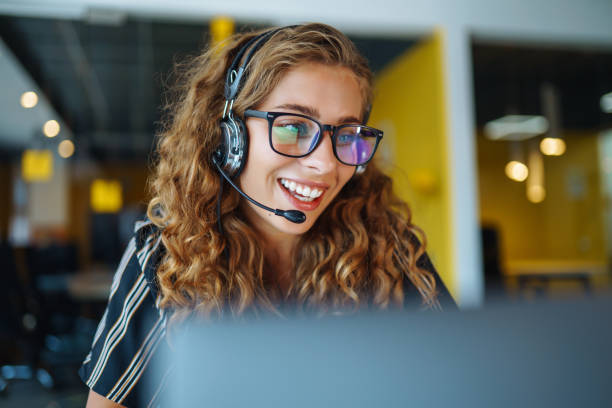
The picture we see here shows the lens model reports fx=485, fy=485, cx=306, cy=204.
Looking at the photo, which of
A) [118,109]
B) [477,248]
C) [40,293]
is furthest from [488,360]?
[118,109]

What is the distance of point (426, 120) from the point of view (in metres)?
4.68

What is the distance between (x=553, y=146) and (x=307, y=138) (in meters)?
5.89

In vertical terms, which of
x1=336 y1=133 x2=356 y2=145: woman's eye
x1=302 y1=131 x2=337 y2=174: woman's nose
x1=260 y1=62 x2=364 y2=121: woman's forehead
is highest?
x1=260 y1=62 x2=364 y2=121: woman's forehead

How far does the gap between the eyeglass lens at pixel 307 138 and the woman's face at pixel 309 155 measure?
0.02 meters

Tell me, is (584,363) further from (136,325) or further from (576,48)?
(576,48)

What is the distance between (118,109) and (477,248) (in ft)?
21.1

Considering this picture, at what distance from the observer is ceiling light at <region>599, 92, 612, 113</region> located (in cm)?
533

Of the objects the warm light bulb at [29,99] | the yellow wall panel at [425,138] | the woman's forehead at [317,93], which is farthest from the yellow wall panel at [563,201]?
the warm light bulb at [29,99]

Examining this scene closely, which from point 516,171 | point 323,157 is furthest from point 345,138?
point 516,171

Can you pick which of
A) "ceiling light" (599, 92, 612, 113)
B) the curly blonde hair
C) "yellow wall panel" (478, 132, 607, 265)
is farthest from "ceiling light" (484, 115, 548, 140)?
the curly blonde hair

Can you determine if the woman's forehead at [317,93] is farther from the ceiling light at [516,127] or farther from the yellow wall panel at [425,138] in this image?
the ceiling light at [516,127]

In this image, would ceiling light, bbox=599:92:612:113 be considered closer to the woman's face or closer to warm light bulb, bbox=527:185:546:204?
warm light bulb, bbox=527:185:546:204

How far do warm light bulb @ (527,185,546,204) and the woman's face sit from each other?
18.6 ft

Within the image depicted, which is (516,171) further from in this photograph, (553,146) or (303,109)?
(303,109)
